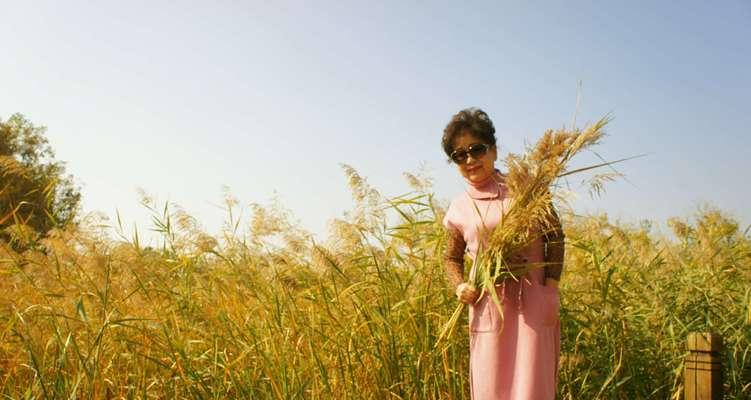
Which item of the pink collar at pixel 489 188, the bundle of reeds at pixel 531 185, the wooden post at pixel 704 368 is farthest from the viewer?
the wooden post at pixel 704 368

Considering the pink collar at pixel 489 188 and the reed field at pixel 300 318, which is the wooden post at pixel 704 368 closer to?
the reed field at pixel 300 318

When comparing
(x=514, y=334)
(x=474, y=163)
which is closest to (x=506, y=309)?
(x=514, y=334)

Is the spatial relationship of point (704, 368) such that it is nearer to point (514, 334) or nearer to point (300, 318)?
point (514, 334)

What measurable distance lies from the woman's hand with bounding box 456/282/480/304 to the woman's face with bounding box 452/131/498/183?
0.52 meters

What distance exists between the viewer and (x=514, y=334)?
285cm

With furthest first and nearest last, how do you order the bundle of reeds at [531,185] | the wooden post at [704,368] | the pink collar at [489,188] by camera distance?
the wooden post at [704,368], the pink collar at [489,188], the bundle of reeds at [531,185]

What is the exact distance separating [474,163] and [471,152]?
0.05 metres

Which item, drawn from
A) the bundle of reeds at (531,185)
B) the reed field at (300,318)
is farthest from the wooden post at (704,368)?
the bundle of reeds at (531,185)

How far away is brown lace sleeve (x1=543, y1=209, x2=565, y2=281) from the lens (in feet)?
9.12

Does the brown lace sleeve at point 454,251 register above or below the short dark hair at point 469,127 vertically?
below

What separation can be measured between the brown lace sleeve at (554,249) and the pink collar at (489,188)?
290 millimetres

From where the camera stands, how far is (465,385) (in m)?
3.24

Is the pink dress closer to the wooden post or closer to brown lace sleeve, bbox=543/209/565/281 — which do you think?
brown lace sleeve, bbox=543/209/565/281

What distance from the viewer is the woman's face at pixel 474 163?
3018mm
